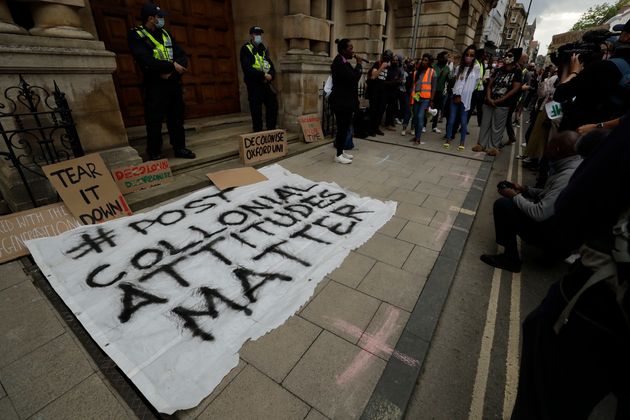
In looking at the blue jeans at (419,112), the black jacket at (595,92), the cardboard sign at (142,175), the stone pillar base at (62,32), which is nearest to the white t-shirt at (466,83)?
the blue jeans at (419,112)

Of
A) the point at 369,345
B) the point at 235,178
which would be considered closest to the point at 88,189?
the point at 235,178

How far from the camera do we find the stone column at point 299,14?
23.5 feet

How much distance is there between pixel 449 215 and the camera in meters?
4.23

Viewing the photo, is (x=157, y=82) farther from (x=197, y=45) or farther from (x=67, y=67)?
(x=197, y=45)

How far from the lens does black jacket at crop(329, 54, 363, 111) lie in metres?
5.50

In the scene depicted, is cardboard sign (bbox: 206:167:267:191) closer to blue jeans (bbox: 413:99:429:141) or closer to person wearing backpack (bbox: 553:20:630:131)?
person wearing backpack (bbox: 553:20:630:131)

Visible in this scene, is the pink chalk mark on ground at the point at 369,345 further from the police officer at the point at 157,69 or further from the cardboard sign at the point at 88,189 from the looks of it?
the police officer at the point at 157,69

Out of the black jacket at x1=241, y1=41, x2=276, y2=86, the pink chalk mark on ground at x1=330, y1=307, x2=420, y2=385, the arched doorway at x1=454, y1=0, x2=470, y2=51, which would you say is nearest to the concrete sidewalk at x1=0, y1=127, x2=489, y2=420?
the pink chalk mark on ground at x1=330, y1=307, x2=420, y2=385

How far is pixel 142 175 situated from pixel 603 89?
5.81 m

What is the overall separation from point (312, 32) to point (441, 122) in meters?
6.30

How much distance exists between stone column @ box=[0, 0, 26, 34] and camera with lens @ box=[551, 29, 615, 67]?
7.04 metres

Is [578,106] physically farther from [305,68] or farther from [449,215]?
[305,68]

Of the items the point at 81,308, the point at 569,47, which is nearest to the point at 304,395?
Answer: the point at 81,308

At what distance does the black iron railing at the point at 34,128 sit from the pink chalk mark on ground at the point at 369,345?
384cm
